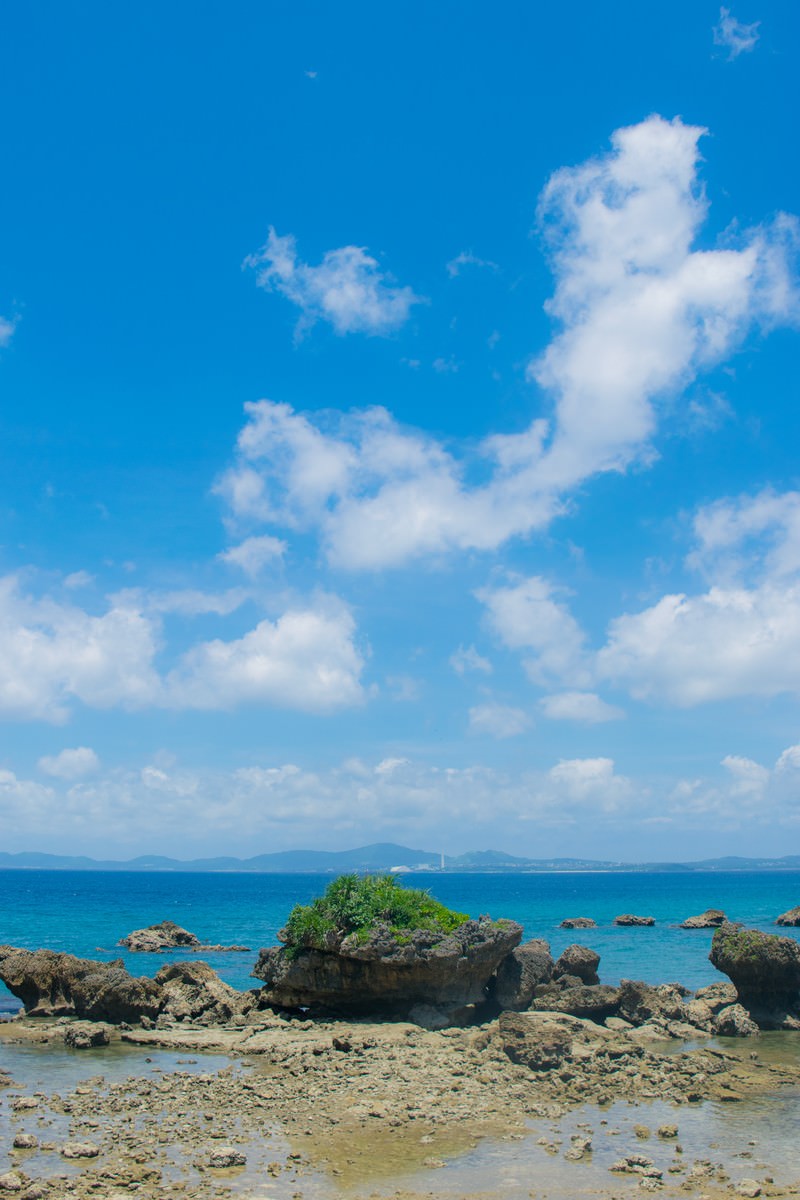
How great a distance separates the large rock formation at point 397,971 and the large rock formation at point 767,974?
25.7 feet

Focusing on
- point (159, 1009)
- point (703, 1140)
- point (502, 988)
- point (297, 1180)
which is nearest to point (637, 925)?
point (502, 988)

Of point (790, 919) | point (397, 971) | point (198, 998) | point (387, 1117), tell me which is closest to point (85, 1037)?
point (198, 998)

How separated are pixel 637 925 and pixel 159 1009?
59.0m

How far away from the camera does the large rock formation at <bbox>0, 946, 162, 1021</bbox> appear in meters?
29.3

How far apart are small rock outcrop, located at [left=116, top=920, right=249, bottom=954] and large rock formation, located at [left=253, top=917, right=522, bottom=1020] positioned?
3028cm

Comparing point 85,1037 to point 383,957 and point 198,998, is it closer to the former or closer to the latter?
point 198,998

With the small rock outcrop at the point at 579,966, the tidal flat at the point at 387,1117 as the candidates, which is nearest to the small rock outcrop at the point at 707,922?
the small rock outcrop at the point at 579,966

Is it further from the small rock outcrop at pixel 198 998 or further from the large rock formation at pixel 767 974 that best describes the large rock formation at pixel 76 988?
the large rock formation at pixel 767 974

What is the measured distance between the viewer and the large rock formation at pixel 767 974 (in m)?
30.3

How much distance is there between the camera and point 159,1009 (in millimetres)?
29906

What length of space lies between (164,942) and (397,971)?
3686 cm

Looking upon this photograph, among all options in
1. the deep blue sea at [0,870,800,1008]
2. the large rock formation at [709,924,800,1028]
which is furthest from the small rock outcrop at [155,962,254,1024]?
the large rock formation at [709,924,800,1028]

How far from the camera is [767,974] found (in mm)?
30469

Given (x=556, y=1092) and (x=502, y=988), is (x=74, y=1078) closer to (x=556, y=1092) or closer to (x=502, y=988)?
(x=556, y=1092)
